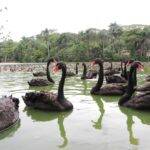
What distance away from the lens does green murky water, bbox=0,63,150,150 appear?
7.86m

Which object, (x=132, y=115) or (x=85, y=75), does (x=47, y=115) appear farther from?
(x=85, y=75)

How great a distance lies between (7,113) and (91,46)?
2438 inches

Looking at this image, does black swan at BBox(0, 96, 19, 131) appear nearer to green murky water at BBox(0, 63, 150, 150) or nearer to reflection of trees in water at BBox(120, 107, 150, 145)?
green murky water at BBox(0, 63, 150, 150)

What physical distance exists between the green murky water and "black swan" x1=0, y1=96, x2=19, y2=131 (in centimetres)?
16

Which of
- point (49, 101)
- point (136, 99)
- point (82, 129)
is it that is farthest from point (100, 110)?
point (82, 129)

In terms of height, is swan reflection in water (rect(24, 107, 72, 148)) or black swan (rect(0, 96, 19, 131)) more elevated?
black swan (rect(0, 96, 19, 131))

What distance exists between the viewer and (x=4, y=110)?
9.46 m

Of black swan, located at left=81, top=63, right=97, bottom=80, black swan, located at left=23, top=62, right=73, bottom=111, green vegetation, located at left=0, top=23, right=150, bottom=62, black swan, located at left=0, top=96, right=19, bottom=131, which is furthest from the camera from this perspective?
green vegetation, located at left=0, top=23, right=150, bottom=62

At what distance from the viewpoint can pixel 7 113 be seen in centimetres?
952

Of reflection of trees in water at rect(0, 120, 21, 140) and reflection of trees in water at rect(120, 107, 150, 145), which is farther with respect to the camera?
reflection of trees in water at rect(120, 107, 150, 145)

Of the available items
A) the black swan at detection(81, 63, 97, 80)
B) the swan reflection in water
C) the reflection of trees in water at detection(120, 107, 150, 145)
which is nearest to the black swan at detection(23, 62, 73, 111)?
the swan reflection in water

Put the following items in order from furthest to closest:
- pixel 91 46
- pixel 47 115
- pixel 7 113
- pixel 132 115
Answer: pixel 91 46
pixel 47 115
pixel 132 115
pixel 7 113

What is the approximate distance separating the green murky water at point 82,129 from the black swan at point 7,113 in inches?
6.3

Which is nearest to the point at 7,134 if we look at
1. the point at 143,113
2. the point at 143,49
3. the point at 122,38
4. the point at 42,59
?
the point at 143,113
